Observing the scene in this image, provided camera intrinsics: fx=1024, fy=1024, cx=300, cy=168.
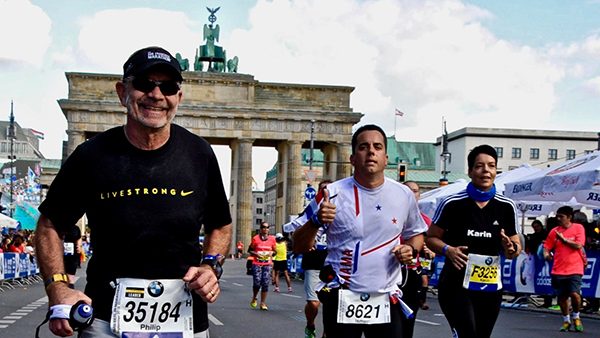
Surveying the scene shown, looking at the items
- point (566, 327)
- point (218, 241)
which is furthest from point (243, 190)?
point (218, 241)

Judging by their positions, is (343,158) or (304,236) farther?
(343,158)

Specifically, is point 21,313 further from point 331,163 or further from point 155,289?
point 331,163

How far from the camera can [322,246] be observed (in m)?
13.2

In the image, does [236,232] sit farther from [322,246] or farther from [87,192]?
[87,192]

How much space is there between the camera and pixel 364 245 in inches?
259

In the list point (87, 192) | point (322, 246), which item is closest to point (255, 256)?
point (322, 246)

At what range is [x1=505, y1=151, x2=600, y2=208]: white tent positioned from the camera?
Answer: 20188mm

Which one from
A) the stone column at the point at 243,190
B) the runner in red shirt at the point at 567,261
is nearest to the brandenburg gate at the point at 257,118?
the stone column at the point at 243,190

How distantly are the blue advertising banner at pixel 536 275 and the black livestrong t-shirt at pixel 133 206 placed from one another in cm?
1631

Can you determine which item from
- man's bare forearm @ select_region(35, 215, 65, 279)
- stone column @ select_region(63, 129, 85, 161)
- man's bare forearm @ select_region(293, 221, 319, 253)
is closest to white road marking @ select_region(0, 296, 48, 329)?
man's bare forearm @ select_region(293, 221, 319, 253)

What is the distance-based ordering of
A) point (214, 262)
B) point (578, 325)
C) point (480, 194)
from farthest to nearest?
point (578, 325)
point (480, 194)
point (214, 262)

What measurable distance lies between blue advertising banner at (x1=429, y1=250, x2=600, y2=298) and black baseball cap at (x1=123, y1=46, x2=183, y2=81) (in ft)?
53.9

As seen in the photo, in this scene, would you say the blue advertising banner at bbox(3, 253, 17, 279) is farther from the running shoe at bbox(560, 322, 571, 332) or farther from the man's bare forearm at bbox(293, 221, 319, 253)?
the man's bare forearm at bbox(293, 221, 319, 253)

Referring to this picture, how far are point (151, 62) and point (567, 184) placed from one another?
17.8 m
